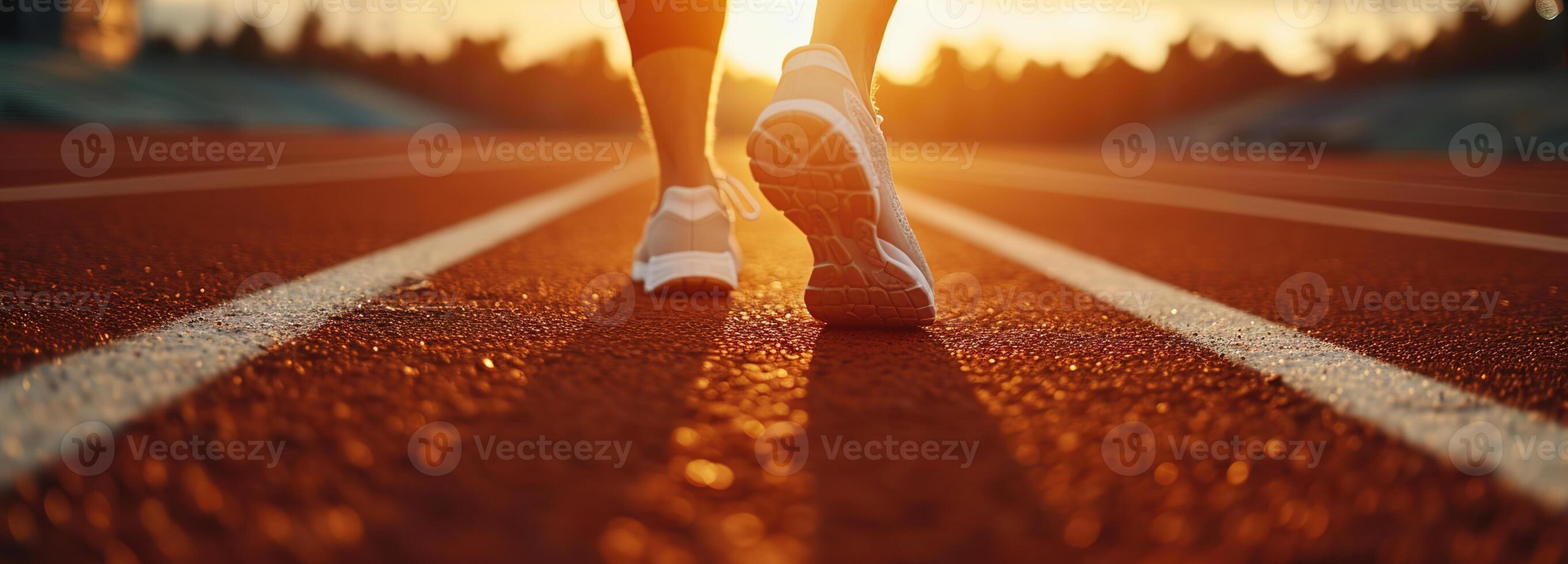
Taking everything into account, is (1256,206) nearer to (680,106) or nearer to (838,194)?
(680,106)

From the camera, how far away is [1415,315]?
1875mm

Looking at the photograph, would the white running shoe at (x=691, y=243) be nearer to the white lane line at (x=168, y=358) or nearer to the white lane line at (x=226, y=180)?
the white lane line at (x=168, y=358)

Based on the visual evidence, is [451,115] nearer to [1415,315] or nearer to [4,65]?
[4,65]

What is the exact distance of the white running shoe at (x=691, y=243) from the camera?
6.73 ft

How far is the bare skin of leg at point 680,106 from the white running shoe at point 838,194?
2.10ft

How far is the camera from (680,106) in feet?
7.38

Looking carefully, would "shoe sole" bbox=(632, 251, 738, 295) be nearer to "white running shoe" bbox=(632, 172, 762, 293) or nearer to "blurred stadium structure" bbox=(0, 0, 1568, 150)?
"white running shoe" bbox=(632, 172, 762, 293)

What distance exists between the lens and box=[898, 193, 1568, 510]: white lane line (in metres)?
0.95

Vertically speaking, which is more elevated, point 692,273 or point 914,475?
point 692,273

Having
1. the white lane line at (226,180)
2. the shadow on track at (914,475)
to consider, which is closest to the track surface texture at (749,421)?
the shadow on track at (914,475)

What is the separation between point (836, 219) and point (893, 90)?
223ft

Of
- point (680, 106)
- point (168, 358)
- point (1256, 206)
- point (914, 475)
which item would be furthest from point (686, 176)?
point (1256, 206)

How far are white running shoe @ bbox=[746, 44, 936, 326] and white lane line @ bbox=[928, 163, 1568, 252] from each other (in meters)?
2.63

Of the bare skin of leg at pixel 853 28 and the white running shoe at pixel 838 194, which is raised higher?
the bare skin of leg at pixel 853 28
